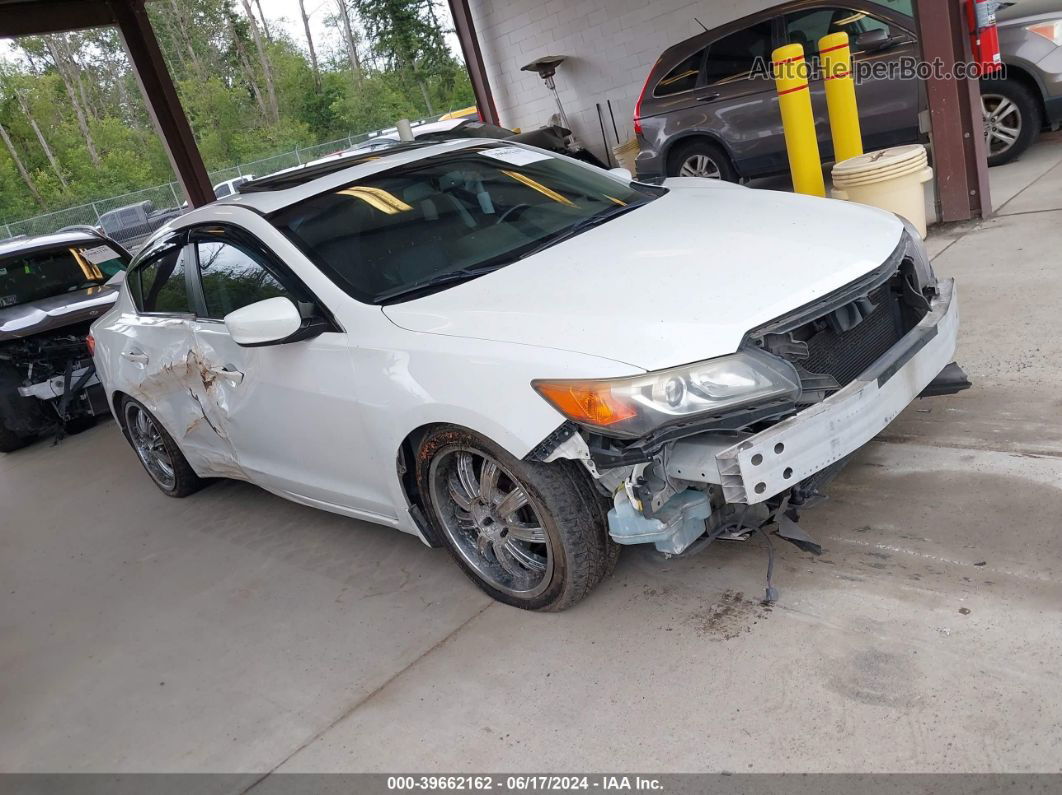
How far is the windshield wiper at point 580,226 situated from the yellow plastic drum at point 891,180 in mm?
2722

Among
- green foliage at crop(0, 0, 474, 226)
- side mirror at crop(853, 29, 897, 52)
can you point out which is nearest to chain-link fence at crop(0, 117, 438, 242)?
green foliage at crop(0, 0, 474, 226)

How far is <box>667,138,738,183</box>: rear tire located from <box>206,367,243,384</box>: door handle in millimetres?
6023

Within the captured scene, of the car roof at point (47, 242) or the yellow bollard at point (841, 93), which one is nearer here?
the yellow bollard at point (841, 93)

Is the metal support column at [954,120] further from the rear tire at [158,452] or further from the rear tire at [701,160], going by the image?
the rear tire at [158,452]

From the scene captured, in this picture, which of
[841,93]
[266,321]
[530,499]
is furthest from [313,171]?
[841,93]

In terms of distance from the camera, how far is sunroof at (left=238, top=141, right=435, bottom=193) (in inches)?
160

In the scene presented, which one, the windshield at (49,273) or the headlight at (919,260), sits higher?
the windshield at (49,273)

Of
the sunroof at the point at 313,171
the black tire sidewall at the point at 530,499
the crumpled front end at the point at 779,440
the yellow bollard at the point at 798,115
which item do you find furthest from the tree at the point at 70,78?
the crumpled front end at the point at 779,440

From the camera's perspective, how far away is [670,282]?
2891 mm

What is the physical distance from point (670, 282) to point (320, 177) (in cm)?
186

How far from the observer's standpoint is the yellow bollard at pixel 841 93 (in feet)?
20.0

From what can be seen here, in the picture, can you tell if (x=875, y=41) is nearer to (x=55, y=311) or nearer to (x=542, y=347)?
(x=542, y=347)

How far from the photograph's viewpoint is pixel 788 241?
10.2 feet

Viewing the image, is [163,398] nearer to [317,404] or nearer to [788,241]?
[317,404]
